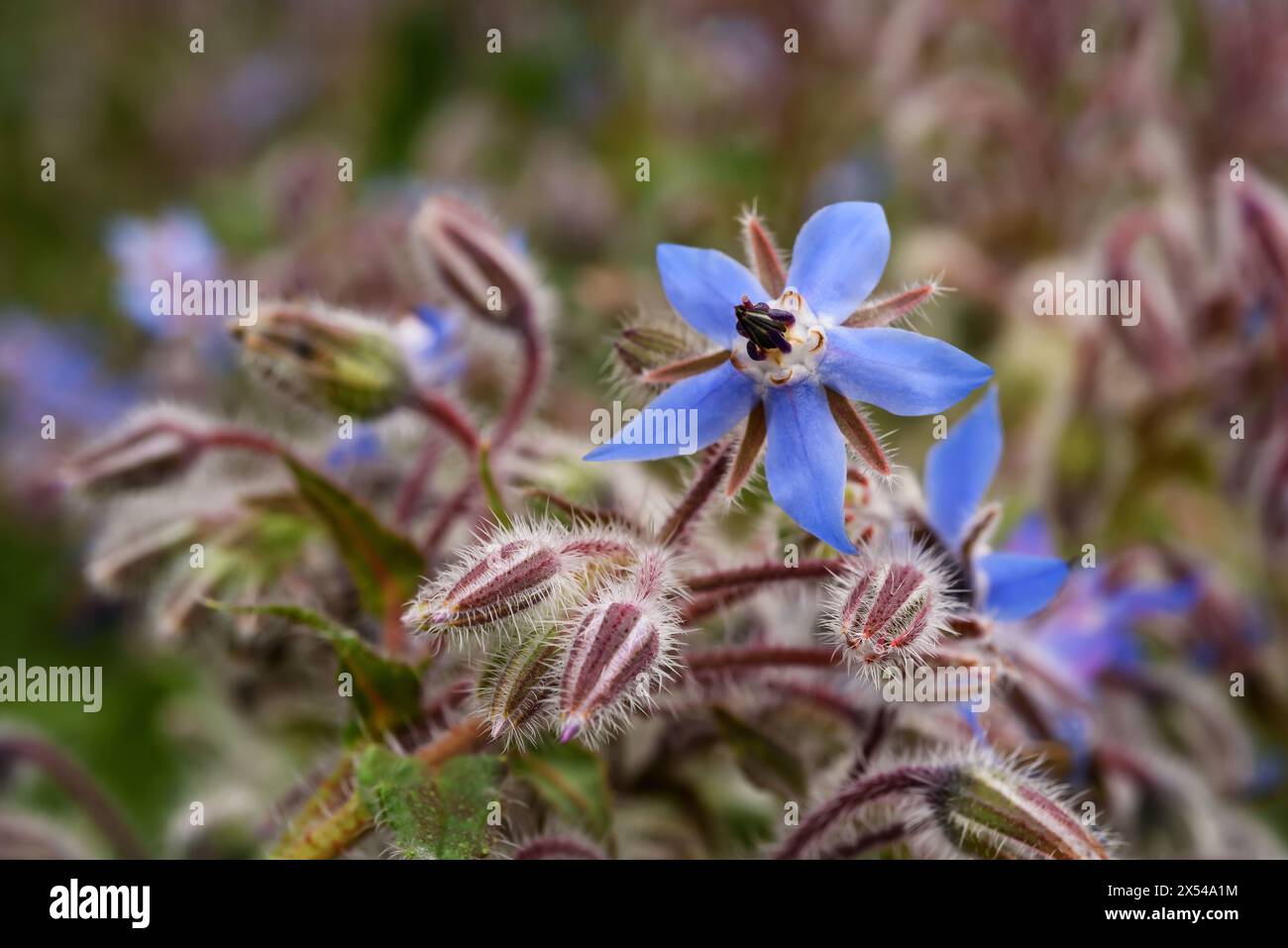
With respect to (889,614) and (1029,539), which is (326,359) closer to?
(889,614)

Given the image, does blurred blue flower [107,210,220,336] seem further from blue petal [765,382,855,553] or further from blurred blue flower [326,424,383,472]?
blue petal [765,382,855,553]

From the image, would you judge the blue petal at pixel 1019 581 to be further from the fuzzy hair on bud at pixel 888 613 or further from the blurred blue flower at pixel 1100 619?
the blurred blue flower at pixel 1100 619

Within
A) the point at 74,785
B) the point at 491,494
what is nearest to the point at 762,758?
the point at 491,494

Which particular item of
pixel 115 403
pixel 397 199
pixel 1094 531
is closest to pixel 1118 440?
pixel 1094 531

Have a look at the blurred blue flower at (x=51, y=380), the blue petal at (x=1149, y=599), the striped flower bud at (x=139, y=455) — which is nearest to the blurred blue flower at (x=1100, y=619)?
the blue petal at (x=1149, y=599)

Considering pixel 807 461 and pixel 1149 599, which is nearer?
pixel 807 461

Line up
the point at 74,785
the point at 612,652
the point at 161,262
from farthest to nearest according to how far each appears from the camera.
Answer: the point at 161,262, the point at 74,785, the point at 612,652

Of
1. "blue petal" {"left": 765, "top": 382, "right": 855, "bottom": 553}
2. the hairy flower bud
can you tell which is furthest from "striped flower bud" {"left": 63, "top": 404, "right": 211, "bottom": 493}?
"blue petal" {"left": 765, "top": 382, "right": 855, "bottom": 553}
